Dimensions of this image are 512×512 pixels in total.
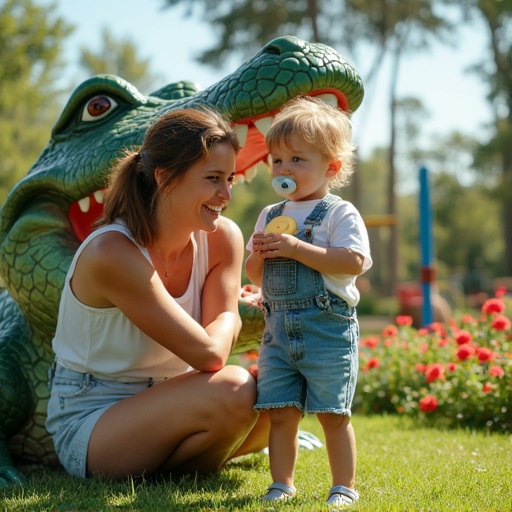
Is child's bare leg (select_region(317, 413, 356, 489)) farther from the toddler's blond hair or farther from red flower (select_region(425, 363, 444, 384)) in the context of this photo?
red flower (select_region(425, 363, 444, 384))

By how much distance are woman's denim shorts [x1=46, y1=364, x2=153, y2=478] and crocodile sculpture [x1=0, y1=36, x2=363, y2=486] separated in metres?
0.32

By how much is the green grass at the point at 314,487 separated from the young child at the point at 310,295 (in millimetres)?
190

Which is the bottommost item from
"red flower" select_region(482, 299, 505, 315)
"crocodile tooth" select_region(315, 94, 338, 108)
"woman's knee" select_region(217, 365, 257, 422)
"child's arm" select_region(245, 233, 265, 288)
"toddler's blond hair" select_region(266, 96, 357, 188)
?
"woman's knee" select_region(217, 365, 257, 422)

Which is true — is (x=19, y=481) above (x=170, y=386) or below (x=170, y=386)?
below

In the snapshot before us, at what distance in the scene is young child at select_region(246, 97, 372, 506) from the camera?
8.84 feet

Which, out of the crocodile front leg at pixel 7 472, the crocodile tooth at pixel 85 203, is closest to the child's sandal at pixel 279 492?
the crocodile front leg at pixel 7 472

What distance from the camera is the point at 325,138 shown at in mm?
2771

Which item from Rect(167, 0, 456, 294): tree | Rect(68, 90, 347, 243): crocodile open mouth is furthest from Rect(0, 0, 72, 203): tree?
Rect(68, 90, 347, 243): crocodile open mouth

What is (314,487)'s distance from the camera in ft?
9.75

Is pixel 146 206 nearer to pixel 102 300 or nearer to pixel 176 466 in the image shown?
pixel 102 300

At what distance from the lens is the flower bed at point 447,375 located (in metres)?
4.93

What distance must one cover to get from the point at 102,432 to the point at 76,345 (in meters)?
0.37

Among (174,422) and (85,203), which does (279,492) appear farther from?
(85,203)

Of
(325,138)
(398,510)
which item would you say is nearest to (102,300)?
(325,138)
